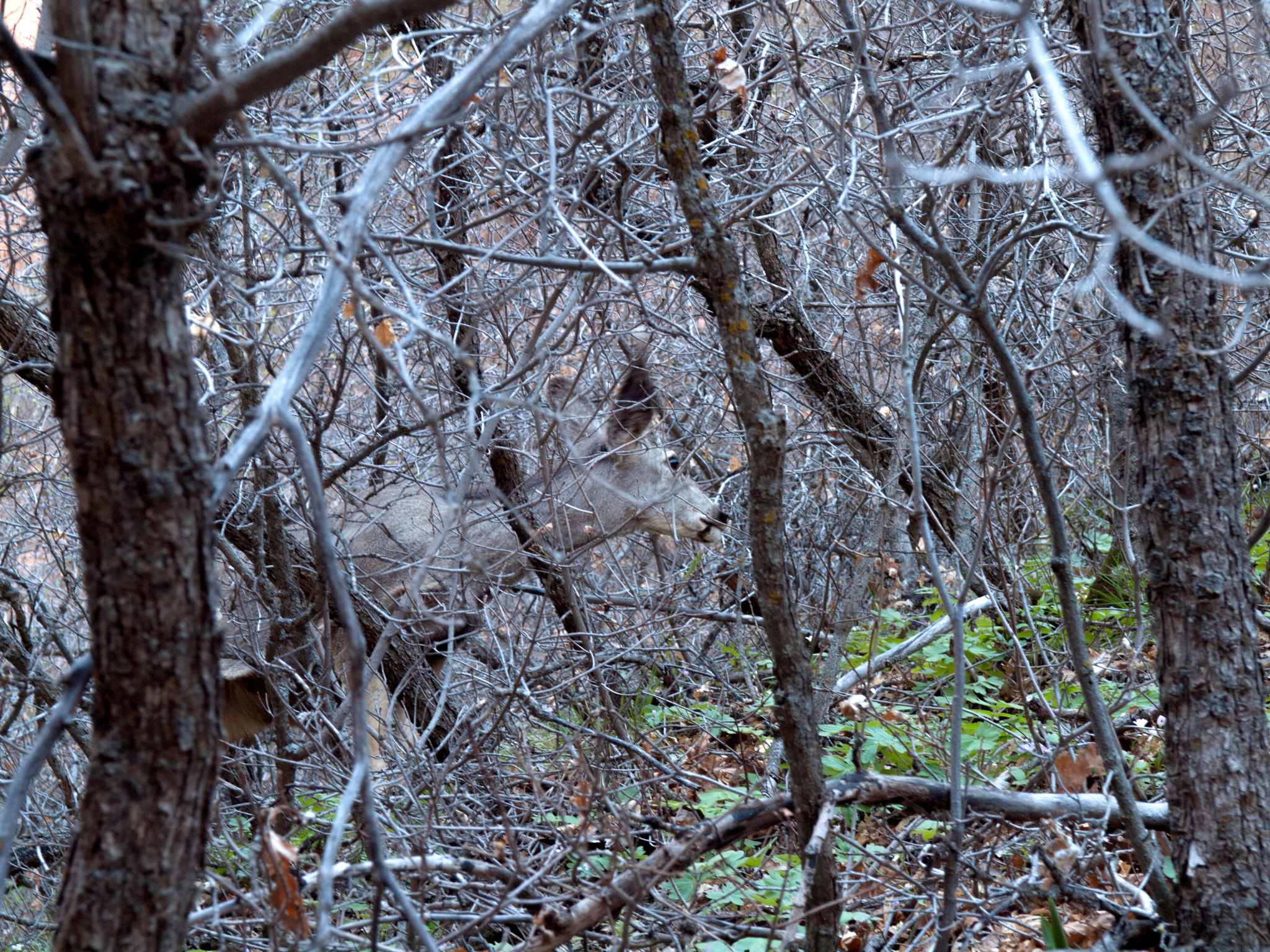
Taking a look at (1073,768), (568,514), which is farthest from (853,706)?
(568,514)

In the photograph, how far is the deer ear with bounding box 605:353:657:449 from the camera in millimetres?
5805

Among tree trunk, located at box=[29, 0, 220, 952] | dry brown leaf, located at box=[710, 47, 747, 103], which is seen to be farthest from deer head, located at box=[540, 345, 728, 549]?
tree trunk, located at box=[29, 0, 220, 952]

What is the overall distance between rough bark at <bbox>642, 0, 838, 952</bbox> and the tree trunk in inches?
53.0

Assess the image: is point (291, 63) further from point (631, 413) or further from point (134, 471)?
point (631, 413)

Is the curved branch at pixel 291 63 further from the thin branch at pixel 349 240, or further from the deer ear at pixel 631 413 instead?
the deer ear at pixel 631 413

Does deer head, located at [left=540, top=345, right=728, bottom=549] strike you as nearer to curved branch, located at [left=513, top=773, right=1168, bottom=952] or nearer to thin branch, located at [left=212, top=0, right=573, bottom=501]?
curved branch, located at [left=513, top=773, right=1168, bottom=952]

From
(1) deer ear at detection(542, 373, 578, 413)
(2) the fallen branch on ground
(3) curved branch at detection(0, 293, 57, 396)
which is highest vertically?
(1) deer ear at detection(542, 373, 578, 413)

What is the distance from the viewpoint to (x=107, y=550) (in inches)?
65.7

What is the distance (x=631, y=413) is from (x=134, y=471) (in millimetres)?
4662

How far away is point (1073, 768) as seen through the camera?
11.6ft

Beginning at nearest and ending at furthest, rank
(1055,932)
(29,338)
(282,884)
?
1. (282,884)
2. (1055,932)
3. (29,338)

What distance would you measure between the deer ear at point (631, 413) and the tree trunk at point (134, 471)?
394 cm

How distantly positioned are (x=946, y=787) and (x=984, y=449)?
4.52 ft

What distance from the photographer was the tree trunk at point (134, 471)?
1.61 m
